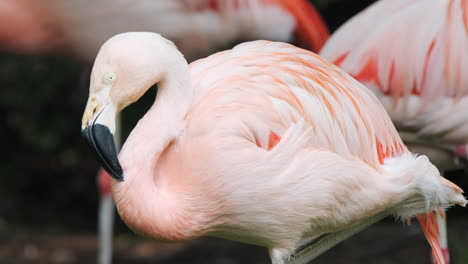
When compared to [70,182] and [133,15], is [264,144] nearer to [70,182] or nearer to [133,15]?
[133,15]

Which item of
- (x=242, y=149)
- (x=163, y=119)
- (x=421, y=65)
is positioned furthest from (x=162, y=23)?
(x=242, y=149)

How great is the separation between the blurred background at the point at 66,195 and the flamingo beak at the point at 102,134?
103 inches

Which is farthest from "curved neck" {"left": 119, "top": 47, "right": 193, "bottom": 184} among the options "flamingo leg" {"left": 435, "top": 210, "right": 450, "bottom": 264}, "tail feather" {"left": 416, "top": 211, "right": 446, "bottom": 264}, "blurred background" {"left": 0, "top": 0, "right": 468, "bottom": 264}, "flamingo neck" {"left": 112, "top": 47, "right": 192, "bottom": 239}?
"blurred background" {"left": 0, "top": 0, "right": 468, "bottom": 264}

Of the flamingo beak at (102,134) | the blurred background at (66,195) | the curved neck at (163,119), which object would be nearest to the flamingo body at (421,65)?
the curved neck at (163,119)

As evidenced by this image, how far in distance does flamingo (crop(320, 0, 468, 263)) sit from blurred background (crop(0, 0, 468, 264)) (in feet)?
5.38

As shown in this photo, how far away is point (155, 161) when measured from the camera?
2557 millimetres

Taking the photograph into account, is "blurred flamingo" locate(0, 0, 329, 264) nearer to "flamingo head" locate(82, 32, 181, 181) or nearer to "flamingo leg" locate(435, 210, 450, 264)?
"flamingo leg" locate(435, 210, 450, 264)

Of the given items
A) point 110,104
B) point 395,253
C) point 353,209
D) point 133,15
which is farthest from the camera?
point 395,253

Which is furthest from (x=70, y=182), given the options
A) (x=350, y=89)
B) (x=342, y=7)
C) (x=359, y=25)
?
(x=350, y=89)

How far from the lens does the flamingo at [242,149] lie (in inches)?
98.2

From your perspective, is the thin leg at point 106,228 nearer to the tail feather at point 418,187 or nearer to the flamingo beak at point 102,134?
the tail feather at point 418,187

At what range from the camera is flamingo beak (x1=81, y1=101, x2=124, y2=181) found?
238 centimetres

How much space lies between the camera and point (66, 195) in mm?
6406

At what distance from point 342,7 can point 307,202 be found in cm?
313
